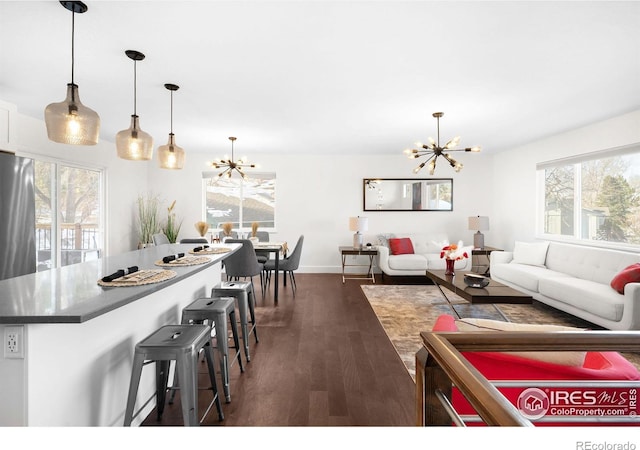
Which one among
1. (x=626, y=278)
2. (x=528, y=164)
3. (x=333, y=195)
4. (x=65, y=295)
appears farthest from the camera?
(x=333, y=195)

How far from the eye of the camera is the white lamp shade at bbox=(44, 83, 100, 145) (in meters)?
1.87

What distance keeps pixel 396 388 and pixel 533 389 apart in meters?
1.26

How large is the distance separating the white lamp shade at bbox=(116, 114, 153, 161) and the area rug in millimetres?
2571

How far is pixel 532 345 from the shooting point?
88 cm

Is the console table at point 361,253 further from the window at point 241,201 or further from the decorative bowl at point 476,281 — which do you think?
the decorative bowl at point 476,281

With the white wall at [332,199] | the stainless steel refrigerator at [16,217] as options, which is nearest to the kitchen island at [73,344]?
the stainless steel refrigerator at [16,217]

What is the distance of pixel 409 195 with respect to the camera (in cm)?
719

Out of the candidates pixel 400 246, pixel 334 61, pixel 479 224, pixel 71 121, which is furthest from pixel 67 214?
pixel 479 224

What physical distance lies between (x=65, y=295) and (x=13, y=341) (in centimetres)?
27

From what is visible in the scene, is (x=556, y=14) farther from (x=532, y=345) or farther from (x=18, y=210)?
(x=18, y=210)

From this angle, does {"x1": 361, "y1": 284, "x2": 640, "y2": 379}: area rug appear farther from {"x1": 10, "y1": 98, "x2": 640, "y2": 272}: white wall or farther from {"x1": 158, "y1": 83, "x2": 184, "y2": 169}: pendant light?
{"x1": 158, "y1": 83, "x2": 184, "y2": 169}: pendant light

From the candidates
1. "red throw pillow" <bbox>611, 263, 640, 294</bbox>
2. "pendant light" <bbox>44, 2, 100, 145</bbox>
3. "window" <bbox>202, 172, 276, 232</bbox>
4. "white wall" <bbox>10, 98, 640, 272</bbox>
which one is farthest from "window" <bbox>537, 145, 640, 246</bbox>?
"pendant light" <bbox>44, 2, 100, 145</bbox>

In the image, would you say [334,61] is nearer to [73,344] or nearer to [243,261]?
[73,344]

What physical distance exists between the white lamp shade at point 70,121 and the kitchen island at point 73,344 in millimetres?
754
